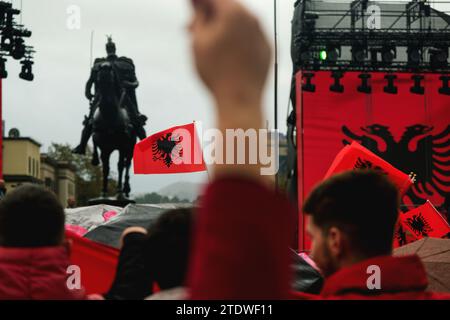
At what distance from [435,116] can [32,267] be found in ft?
76.6

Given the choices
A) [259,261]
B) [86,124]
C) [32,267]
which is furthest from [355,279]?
[86,124]

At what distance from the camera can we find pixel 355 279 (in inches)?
89.4

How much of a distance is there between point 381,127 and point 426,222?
1555cm

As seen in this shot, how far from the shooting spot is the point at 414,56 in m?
23.9

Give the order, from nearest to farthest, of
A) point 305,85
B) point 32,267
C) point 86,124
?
1. point 32,267
2. point 86,124
3. point 305,85

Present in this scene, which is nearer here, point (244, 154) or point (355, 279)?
point (244, 154)

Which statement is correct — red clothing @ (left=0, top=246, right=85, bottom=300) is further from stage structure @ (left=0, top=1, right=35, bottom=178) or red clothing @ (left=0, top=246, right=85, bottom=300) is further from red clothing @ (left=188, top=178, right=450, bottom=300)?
stage structure @ (left=0, top=1, right=35, bottom=178)

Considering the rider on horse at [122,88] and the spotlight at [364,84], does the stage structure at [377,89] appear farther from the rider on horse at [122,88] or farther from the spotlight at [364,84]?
the rider on horse at [122,88]

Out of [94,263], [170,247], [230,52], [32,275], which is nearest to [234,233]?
[230,52]

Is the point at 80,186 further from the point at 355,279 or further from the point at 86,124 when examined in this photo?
the point at 355,279

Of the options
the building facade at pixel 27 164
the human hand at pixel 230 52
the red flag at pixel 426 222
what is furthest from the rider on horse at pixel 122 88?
the building facade at pixel 27 164

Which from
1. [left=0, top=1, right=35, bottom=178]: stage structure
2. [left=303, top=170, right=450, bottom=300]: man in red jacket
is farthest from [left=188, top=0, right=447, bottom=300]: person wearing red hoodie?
[left=0, top=1, right=35, bottom=178]: stage structure

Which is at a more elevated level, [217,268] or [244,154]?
[244,154]

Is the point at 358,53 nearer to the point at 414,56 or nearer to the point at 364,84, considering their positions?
the point at 364,84
